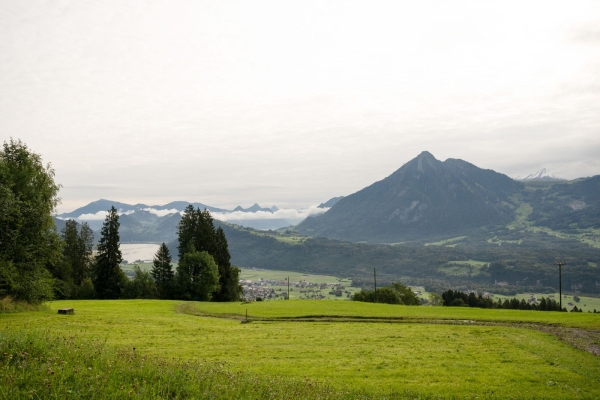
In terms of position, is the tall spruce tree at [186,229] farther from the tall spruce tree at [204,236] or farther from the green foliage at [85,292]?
the green foliage at [85,292]

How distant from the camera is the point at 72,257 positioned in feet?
272

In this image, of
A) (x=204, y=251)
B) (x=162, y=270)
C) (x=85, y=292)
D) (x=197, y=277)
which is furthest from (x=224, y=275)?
(x=85, y=292)

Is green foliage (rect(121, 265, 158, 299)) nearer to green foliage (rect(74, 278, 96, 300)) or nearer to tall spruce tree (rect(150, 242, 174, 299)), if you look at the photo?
tall spruce tree (rect(150, 242, 174, 299))

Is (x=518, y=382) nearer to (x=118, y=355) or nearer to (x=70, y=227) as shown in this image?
(x=118, y=355)

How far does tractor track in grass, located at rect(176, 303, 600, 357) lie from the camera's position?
1116 inches

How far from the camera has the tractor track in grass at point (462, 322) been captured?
28.3m

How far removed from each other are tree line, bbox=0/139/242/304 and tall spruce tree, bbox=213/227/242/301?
22 centimetres

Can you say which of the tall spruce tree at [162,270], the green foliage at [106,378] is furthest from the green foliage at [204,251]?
the green foliage at [106,378]

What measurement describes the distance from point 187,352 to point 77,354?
10399 mm

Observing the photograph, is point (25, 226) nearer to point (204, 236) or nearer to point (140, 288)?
point (140, 288)

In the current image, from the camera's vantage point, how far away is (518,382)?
1750 centimetres

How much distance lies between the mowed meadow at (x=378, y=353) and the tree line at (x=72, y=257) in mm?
4791

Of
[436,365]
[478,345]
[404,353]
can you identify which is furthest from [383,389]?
[478,345]

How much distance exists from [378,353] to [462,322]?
22.7m
